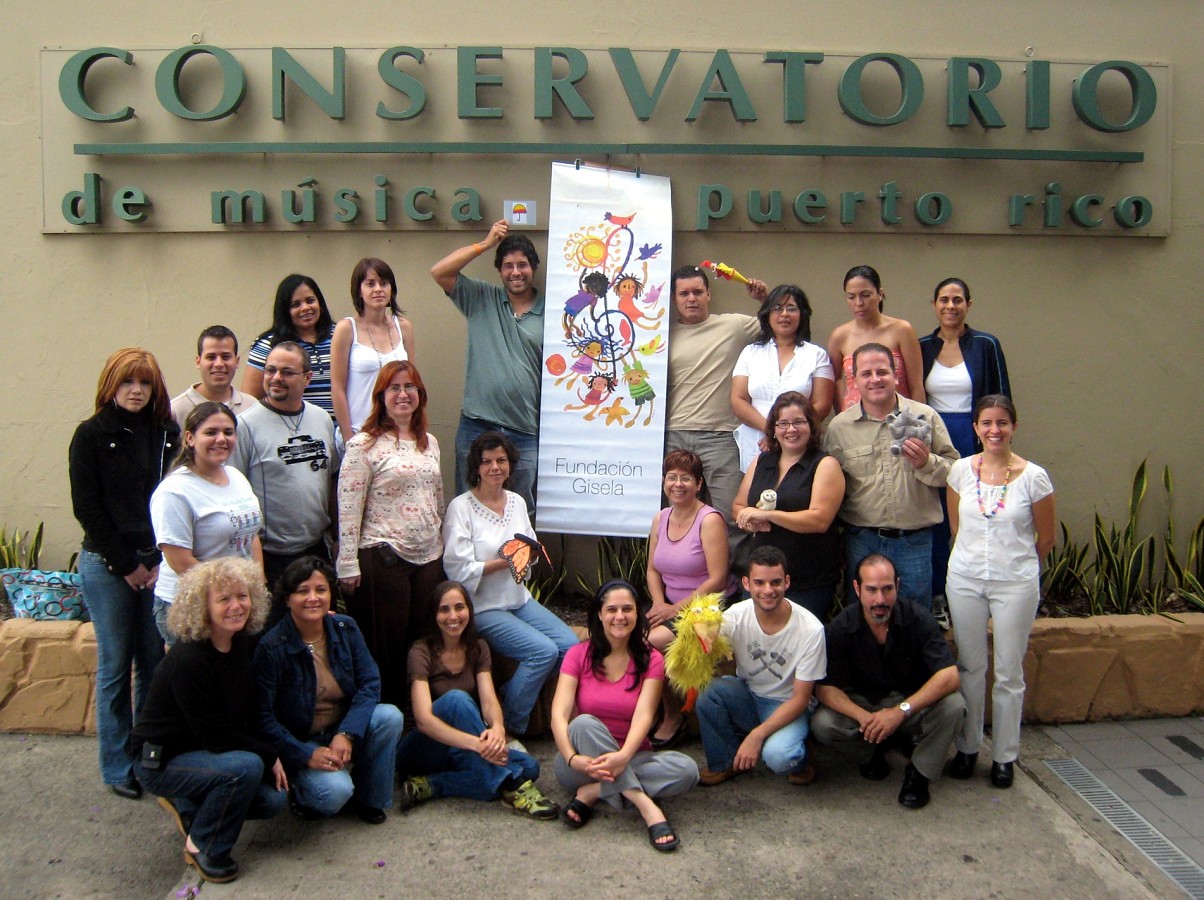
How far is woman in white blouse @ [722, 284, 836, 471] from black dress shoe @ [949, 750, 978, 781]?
1719 mm

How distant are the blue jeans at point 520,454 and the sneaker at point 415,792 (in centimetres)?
161

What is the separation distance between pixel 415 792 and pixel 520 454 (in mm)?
2050

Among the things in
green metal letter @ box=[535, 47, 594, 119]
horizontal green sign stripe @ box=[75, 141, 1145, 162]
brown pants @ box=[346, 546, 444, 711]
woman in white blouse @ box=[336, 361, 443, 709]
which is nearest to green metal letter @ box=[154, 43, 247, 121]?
horizontal green sign stripe @ box=[75, 141, 1145, 162]

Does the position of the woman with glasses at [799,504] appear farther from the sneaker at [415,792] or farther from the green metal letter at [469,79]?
the green metal letter at [469,79]

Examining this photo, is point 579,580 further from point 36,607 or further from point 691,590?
point 36,607

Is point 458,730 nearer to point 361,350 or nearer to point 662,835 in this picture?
point 662,835

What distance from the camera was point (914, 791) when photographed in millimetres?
4195

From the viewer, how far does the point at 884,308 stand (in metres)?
6.07

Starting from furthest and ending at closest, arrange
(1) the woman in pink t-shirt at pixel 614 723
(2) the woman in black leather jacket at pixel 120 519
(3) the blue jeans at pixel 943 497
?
(3) the blue jeans at pixel 943 497
(2) the woman in black leather jacket at pixel 120 519
(1) the woman in pink t-shirt at pixel 614 723

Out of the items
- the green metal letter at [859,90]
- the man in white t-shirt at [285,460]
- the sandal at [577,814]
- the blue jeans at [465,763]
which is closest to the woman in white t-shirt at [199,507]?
the man in white t-shirt at [285,460]

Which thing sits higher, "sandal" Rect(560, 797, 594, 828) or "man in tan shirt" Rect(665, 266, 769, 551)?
"man in tan shirt" Rect(665, 266, 769, 551)

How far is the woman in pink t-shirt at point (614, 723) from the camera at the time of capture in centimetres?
397

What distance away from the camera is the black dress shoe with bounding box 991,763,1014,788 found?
4352mm

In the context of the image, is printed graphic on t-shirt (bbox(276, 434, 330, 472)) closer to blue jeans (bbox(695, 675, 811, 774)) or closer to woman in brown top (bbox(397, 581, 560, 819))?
woman in brown top (bbox(397, 581, 560, 819))
